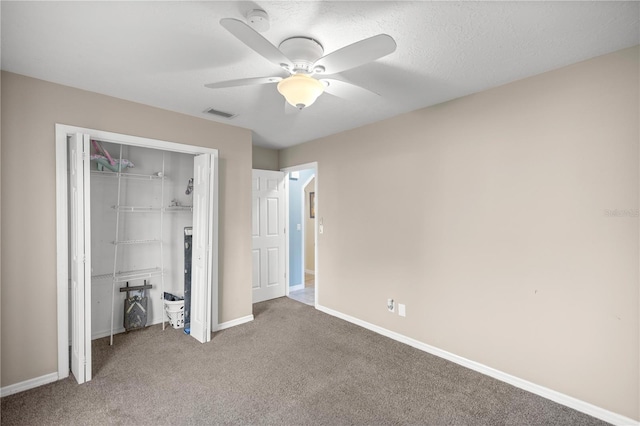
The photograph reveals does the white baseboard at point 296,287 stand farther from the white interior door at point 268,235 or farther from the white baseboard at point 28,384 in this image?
the white baseboard at point 28,384

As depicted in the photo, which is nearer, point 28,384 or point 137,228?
point 28,384

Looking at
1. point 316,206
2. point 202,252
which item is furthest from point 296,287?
point 202,252

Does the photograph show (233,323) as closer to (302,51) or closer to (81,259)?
(81,259)

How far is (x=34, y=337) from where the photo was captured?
2.42 metres

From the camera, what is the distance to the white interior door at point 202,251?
318 centimetres

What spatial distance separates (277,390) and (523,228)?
2320 millimetres

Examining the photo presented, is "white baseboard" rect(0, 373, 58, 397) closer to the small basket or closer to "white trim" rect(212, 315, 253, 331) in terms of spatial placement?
the small basket

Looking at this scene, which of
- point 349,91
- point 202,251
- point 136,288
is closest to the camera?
point 349,91

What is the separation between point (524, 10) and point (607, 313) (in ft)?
6.58

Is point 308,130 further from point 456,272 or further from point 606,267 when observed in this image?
point 606,267

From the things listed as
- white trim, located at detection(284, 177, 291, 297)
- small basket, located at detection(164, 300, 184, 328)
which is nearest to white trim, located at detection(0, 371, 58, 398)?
small basket, located at detection(164, 300, 184, 328)

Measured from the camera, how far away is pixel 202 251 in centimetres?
324

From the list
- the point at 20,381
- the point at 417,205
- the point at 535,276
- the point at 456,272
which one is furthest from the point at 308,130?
the point at 20,381

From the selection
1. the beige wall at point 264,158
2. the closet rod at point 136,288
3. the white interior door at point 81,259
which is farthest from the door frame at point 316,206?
the white interior door at point 81,259
